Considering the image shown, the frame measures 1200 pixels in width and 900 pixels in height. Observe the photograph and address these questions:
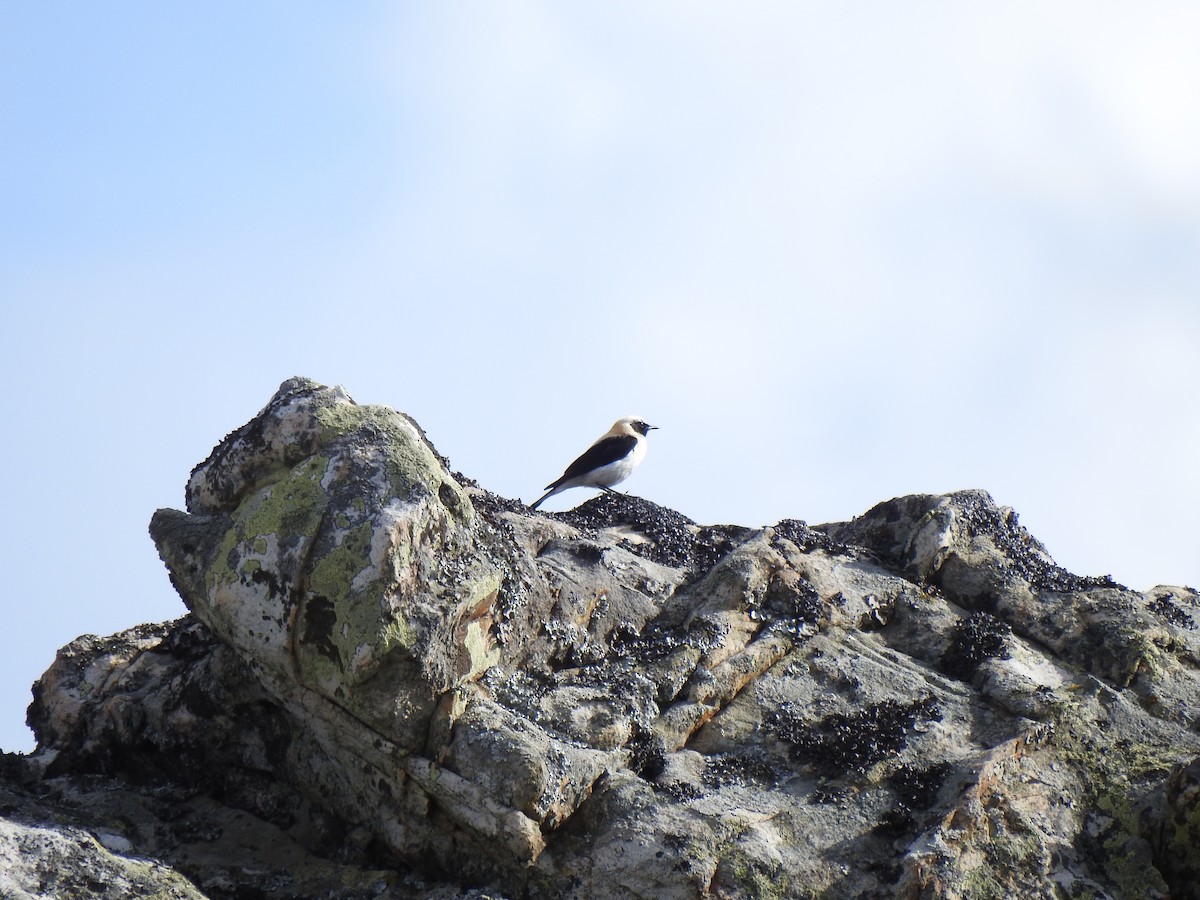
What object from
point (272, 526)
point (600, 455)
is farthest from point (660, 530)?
point (600, 455)

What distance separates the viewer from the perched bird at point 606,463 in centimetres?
1465

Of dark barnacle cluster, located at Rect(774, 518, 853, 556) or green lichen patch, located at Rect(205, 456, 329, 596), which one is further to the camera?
dark barnacle cluster, located at Rect(774, 518, 853, 556)

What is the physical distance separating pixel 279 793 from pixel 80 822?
1231mm

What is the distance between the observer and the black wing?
575 inches

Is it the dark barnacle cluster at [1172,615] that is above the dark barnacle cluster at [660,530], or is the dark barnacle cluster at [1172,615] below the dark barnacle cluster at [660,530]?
above

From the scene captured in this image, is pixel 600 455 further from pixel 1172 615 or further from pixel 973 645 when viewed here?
pixel 1172 615

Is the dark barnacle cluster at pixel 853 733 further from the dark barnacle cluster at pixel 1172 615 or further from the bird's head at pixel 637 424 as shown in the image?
the bird's head at pixel 637 424

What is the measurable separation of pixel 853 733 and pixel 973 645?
1559mm

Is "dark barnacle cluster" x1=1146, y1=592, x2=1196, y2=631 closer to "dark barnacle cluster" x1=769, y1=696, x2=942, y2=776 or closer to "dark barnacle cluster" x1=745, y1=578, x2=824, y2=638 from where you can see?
"dark barnacle cluster" x1=769, y1=696, x2=942, y2=776

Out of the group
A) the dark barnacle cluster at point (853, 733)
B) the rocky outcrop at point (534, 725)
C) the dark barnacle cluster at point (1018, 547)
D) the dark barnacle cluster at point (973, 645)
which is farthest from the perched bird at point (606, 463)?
the dark barnacle cluster at point (853, 733)

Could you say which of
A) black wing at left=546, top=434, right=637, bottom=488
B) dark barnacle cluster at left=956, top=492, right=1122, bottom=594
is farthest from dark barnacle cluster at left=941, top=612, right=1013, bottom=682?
black wing at left=546, top=434, right=637, bottom=488

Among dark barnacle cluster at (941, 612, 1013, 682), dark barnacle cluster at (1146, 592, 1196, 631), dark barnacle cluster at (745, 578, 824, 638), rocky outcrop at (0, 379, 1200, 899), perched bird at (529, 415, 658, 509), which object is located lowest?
rocky outcrop at (0, 379, 1200, 899)

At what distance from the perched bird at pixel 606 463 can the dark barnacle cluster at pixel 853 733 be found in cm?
734

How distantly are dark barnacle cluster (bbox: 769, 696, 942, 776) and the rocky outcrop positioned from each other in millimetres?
20
